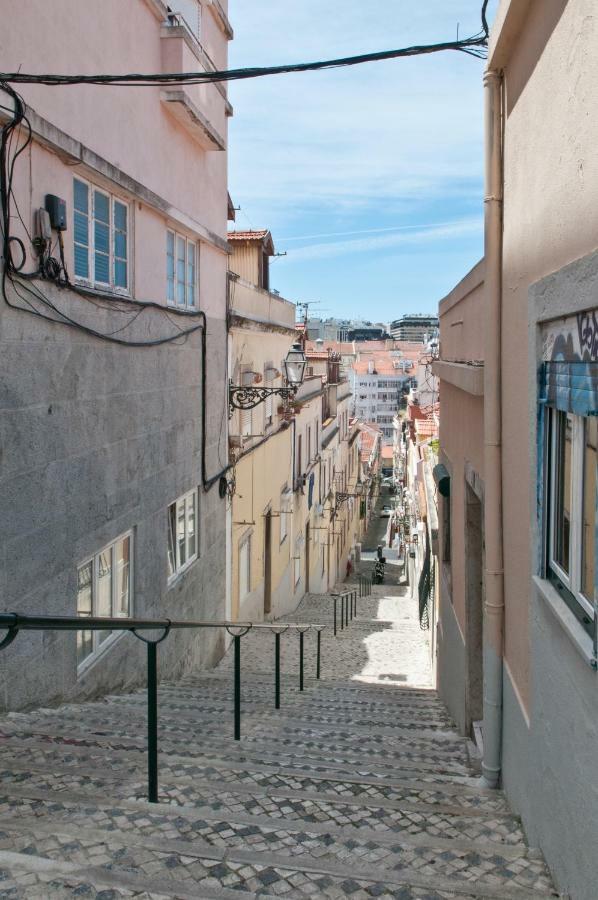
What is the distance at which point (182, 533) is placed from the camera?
1073 cm

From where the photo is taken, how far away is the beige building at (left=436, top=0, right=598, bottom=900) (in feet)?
10.4

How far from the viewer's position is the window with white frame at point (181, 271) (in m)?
9.93

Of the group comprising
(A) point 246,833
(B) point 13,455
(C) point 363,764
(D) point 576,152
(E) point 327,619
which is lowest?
(E) point 327,619

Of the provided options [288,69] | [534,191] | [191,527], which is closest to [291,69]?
[288,69]

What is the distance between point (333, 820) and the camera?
163 inches

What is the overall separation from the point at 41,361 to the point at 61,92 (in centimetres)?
223

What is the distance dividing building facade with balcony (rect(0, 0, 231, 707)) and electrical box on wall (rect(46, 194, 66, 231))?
0.05ft

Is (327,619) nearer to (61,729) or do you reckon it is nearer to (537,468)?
(61,729)

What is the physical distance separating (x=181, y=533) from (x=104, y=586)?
287 centimetres

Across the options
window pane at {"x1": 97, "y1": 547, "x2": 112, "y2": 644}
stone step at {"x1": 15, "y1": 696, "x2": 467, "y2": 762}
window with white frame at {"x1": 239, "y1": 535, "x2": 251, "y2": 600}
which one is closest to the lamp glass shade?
window with white frame at {"x1": 239, "y1": 535, "x2": 251, "y2": 600}

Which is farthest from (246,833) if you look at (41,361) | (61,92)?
(61,92)

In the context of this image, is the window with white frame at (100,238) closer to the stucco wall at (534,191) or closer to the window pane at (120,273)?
the window pane at (120,273)

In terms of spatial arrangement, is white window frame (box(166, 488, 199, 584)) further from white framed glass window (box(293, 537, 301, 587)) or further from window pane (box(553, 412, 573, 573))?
white framed glass window (box(293, 537, 301, 587))

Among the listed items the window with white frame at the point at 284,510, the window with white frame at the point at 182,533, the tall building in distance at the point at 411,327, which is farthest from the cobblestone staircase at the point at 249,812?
the tall building in distance at the point at 411,327
